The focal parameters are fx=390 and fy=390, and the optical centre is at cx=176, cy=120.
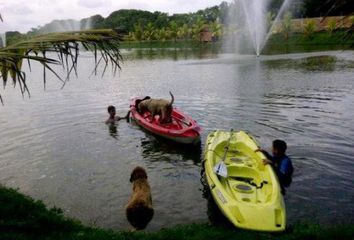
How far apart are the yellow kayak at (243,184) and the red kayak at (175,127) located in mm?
1248

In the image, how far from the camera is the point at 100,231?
796 cm

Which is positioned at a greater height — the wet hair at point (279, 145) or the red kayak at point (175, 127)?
the wet hair at point (279, 145)

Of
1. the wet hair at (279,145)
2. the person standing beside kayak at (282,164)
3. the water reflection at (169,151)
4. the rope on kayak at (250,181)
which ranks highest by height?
the wet hair at (279,145)

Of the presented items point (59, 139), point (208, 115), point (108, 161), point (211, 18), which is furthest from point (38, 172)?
point (211, 18)

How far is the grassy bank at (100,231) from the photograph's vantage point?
24.7ft

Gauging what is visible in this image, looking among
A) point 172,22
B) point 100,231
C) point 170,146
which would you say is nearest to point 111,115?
point 170,146

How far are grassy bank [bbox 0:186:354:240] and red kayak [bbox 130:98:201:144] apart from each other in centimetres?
612

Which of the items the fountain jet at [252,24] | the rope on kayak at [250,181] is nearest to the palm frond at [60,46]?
the rope on kayak at [250,181]

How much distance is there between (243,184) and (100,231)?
12.7 feet

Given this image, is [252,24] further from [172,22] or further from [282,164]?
[282,164]

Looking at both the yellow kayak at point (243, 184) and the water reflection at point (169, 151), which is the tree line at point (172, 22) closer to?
the water reflection at point (169, 151)

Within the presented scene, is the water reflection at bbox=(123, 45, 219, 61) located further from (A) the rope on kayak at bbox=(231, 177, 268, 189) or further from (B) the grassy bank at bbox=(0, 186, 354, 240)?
(B) the grassy bank at bbox=(0, 186, 354, 240)

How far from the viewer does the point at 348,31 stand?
19.9 feet

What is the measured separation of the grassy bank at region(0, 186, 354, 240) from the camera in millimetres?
7523
